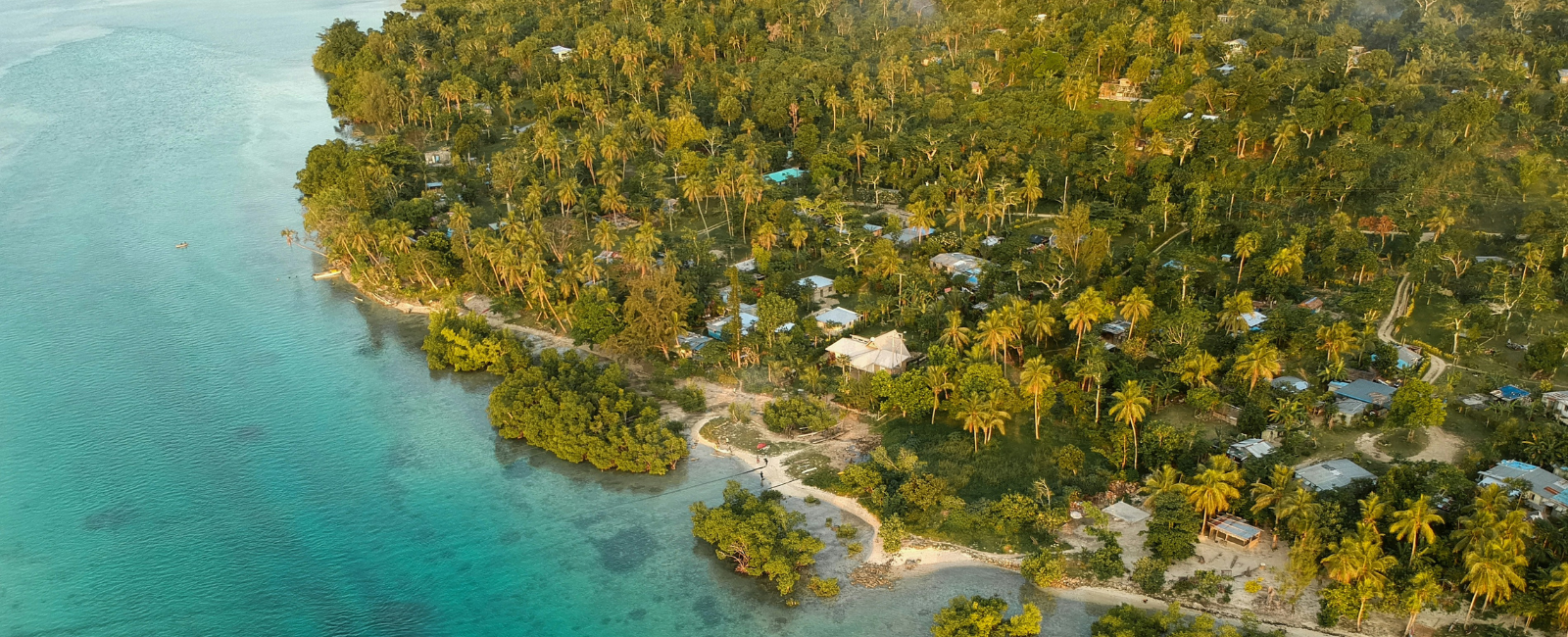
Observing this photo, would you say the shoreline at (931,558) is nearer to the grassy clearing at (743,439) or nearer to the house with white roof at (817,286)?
the grassy clearing at (743,439)

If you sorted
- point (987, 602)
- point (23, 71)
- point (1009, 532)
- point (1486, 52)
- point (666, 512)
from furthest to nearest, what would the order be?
1. point (23, 71)
2. point (1486, 52)
3. point (666, 512)
4. point (1009, 532)
5. point (987, 602)

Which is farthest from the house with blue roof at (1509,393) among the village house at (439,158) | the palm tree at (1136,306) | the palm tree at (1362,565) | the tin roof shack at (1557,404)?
the village house at (439,158)

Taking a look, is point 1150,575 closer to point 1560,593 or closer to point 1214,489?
point 1214,489

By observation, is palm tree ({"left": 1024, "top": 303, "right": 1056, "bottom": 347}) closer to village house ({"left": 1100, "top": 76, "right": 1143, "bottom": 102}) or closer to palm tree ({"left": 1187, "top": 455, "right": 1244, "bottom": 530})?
palm tree ({"left": 1187, "top": 455, "right": 1244, "bottom": 530})

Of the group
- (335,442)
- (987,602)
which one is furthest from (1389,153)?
(335,442)

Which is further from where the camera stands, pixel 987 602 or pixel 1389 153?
pixel 1389 153

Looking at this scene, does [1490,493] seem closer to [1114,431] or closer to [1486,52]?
[1114,431]
